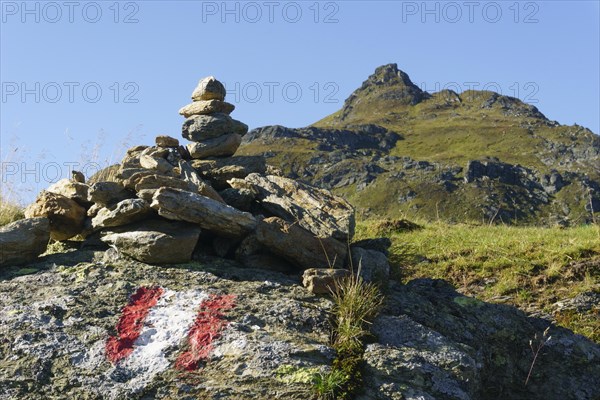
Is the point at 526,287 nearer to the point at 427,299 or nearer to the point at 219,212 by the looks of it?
the point at 427,299

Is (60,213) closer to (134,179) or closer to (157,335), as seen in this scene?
(134,179)

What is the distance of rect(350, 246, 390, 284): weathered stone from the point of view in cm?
1047

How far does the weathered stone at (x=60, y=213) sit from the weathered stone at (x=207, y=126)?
3.04 metres

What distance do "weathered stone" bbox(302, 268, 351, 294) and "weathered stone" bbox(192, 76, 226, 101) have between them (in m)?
5.39

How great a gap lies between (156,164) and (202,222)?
9.06 ft

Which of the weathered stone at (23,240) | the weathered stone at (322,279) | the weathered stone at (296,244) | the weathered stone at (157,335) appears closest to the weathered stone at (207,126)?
the weathered stone at (296,244)

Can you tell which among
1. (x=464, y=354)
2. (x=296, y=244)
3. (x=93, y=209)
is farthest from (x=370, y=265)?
(x=93, y=209)

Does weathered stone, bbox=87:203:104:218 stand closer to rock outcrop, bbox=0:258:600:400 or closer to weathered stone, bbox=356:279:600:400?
rock outcrop, bbox=0:258:600:400

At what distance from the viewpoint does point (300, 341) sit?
8.30 m

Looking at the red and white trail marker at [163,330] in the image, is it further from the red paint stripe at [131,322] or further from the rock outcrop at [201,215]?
the rock outcrop at [201,215]

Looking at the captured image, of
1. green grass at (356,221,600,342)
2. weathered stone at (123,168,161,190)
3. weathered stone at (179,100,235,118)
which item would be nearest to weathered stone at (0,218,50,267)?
weathered stone at (123,168,161,190)

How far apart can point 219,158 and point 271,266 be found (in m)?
3.84

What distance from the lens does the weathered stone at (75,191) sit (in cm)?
1160

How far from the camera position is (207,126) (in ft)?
44.2
